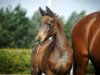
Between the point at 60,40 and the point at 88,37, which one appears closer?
the point at 88,37

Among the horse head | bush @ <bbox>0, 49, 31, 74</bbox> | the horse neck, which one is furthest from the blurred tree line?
the horse head

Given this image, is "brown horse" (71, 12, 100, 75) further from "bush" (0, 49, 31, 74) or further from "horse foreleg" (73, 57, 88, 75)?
"bush" (0, 49, 31, 74)

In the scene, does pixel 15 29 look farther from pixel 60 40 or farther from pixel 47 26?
pixel 47 26

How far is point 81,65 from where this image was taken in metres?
5.67

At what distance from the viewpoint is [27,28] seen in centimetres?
2561

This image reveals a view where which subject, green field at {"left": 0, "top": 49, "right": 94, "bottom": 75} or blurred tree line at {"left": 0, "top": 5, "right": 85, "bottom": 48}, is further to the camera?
blurred tree line at {"left": 0, "top": 5, "right": 85, "bottom": 48}

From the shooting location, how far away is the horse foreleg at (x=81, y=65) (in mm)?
5598

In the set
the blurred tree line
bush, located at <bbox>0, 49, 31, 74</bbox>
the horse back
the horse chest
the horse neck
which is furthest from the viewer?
the blurred tree line

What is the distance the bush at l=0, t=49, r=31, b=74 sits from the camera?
14.5 meters

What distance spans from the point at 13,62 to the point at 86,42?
370 inches

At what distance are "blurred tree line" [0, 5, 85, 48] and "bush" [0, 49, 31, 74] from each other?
21.8 ft

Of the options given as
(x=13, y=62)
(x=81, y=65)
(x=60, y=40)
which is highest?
(x=60, y=40)

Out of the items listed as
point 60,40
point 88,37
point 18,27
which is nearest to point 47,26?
point 60,40

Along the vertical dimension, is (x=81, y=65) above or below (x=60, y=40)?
below
